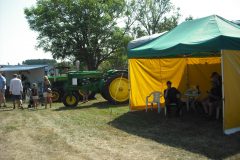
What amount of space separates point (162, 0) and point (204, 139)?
43.7 metres

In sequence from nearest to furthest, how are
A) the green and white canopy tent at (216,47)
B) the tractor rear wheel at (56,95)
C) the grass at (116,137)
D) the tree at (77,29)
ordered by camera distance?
the grass at (116,137) < the green and white canopy tent at (216,47) < the tractor rear wheel at (56,95) < the tree at (77,29)

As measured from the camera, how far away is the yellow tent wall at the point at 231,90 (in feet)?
24.8

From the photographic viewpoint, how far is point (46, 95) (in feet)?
45.2

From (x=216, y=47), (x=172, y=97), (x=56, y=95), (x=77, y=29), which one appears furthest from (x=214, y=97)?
(x=77, y=29)

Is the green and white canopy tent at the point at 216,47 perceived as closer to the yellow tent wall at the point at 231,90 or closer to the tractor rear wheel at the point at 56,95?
the yellow tent wall at the point at 231,90

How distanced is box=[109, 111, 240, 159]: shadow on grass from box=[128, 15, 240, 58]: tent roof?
178 centimetres

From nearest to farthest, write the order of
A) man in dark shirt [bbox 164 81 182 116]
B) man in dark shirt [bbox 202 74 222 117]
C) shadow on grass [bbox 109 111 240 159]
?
shadow on grass [bbox 109 111 240 159], man in dark shirt [bbox 202 74 222 117], man in dark shirt [bbox 164 81 182 116]

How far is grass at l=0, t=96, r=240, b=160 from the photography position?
20.6 feet

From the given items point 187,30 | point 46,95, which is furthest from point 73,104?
point 187,30

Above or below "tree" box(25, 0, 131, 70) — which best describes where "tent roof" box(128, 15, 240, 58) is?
below

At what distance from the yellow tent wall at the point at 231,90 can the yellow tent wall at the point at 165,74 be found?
4.01 m

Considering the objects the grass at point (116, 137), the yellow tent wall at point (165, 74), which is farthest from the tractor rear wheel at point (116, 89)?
the grass at point (116, 137)

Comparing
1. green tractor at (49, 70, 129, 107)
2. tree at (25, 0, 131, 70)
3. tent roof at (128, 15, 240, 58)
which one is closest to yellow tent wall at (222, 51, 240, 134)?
tent roof at (128, 15, 240, 58)

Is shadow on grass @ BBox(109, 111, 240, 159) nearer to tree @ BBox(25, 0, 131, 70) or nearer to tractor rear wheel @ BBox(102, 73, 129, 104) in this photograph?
tractor rear wheel @ BBox(102, 73, 129, 104)
